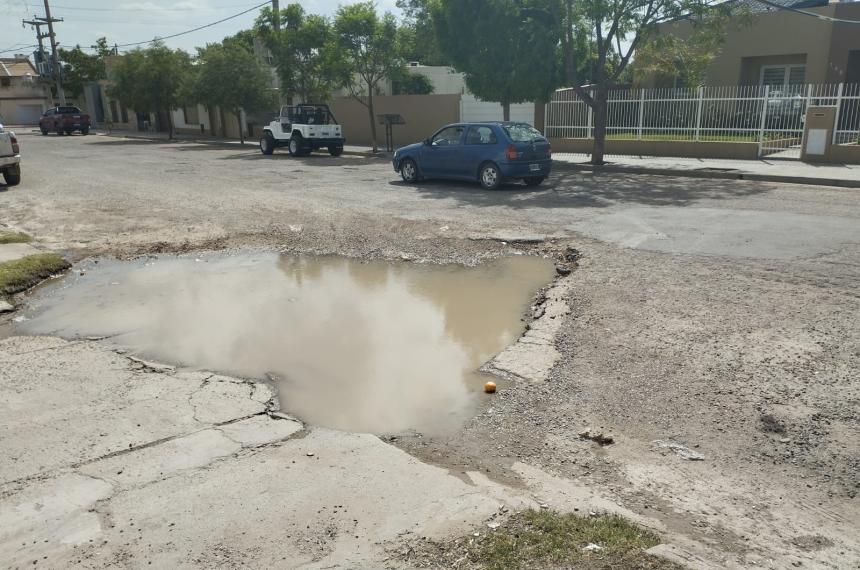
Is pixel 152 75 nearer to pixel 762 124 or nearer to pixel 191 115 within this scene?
pixel 191 115

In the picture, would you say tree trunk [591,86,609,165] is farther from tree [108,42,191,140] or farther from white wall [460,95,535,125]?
tree [108,42,191,140]

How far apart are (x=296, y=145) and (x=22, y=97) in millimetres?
58820

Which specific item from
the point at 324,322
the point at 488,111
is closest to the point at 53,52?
the point at 488,111

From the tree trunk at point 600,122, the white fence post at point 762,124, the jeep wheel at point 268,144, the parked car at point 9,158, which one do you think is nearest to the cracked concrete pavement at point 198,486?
the parked car at point 9,158

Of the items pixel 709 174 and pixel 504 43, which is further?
pixel 504 43

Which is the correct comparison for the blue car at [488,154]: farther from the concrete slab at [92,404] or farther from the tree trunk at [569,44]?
the concrete slab at [92,404]

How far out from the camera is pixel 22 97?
6975 cm

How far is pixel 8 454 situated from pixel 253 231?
7.33 meters

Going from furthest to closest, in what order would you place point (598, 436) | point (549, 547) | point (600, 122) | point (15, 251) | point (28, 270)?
point (600, 122), point (15, 251), point (28, 270), point (598, 436), point (549, 547)

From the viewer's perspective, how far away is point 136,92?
39.9m

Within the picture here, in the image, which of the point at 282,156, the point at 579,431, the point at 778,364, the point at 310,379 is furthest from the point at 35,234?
the point at 282,156

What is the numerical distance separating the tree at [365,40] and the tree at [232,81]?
26.2 ft

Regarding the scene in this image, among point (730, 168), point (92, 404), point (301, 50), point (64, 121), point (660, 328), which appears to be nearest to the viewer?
point (92, 404)

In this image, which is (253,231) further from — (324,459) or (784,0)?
(784,0)
